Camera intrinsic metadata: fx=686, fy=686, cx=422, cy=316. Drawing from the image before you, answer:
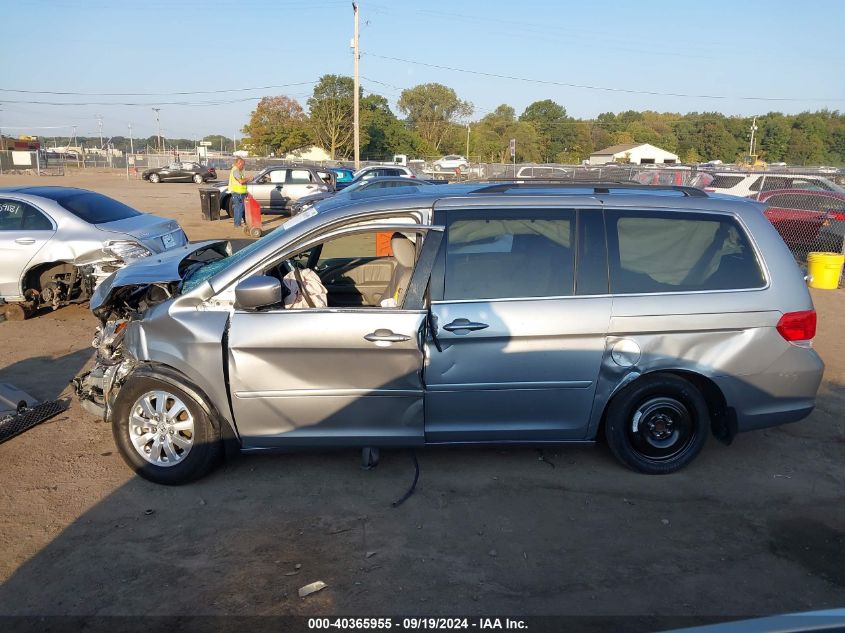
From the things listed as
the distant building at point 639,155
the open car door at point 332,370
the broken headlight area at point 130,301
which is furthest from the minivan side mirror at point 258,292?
the distant building at point 639,155

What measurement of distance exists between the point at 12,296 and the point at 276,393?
6125 millimetres

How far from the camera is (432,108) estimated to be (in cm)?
8962

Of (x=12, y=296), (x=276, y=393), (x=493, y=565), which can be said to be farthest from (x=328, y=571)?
(x=12, y=296)

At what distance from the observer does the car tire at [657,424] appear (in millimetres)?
4500

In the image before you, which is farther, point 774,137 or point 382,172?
point 774,137

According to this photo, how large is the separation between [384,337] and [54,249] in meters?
6.28

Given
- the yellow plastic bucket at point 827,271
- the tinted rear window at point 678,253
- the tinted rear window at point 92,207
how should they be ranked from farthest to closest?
the yellow plastic bucket at point 827,271 → the tinted rear window at point 92,207 → the tinted rear window at point 678,253

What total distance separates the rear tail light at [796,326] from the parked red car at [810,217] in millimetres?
10883

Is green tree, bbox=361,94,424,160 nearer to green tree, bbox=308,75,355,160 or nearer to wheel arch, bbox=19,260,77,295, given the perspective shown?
green tree, bbox=308,75,355,160

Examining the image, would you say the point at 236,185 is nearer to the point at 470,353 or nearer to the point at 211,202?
the point at 211,202

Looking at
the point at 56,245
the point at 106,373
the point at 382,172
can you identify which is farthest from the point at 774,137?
the point at 106,373

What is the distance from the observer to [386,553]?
374 centimetres

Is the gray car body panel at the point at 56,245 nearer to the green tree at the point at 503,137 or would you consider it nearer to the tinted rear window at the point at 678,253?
the tinted rear window at the point at 678,253

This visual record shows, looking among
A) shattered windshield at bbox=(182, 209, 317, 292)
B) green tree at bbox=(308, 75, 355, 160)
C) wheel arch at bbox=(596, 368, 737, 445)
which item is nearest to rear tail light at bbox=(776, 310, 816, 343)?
wheel arch at bbox=(596, 368, 737, 445)
